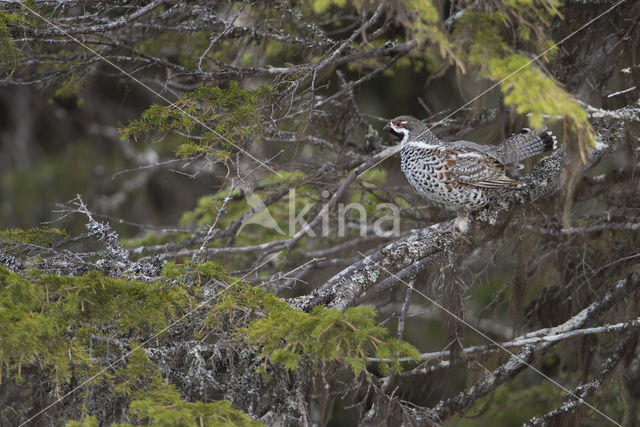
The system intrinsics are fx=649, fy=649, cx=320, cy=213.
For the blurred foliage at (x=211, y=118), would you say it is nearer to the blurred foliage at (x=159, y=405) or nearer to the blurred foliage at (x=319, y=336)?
the blurred foliage at (x=319, y=336)

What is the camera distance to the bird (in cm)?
490

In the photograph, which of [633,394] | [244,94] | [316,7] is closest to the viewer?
[316,7]

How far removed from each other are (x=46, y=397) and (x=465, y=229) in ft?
9.71

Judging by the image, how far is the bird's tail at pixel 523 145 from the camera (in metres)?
5.21

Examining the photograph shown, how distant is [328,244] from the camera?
6.88m

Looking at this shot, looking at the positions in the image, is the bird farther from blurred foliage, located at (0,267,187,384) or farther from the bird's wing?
blurred foliage, located at (0,267,187,384)

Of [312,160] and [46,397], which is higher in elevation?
[312,160]

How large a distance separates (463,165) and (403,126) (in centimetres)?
81

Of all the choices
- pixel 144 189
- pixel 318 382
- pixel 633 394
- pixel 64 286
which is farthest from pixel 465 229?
pixel 144 189

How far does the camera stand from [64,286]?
3127 mm

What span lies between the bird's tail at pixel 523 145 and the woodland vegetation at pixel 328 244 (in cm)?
15

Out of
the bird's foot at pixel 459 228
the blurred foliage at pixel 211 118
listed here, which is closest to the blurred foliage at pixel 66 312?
the blurred foliage at pixel 211 118

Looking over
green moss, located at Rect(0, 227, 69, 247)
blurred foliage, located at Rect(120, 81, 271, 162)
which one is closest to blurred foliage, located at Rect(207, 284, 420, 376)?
blurred foliage, located at Rect(120, 81, 271, 162)

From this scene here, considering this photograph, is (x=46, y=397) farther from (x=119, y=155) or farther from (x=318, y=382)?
(x=119, y=155)
